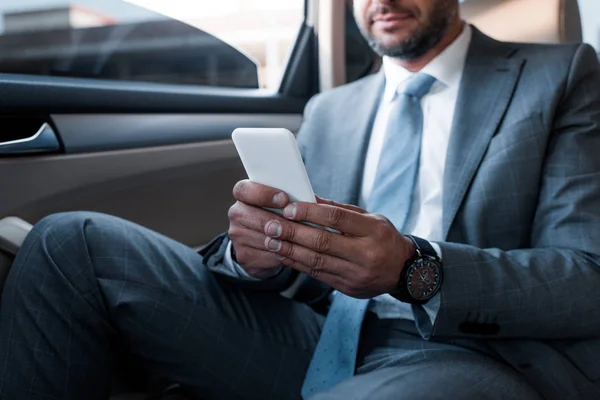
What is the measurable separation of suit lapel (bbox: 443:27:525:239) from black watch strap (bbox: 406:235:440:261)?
0.15 meters

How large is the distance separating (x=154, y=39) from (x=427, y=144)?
0.81m

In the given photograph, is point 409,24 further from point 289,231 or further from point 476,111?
point 289,231

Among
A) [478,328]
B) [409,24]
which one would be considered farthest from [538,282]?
[409,24]

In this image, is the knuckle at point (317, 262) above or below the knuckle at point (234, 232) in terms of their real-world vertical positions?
above

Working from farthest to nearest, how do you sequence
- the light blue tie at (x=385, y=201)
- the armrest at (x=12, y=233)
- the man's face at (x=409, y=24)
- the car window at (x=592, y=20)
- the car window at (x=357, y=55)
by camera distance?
the car window at (x=357, y=55), the car window at (x=592, y=20), the man's face at (x=409, y=24), the armrest at (x=12, y=233), the light blue tie at (x=385, y=201)

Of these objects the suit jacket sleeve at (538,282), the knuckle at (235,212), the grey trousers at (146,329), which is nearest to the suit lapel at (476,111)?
the suit jacket sleeve at (538,282)

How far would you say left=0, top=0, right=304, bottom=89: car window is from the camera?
54.7 inches

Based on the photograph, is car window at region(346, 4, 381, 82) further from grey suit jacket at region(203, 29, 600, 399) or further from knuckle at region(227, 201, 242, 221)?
knuckle at region(227, 201, 242, 221)

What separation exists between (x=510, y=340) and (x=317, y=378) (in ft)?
0.96

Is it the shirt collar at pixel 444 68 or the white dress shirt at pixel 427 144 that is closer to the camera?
the white dress shirt at pixel 427 144

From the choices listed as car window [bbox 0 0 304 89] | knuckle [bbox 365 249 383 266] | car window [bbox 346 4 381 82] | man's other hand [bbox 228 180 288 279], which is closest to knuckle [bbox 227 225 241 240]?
man's other hand [bbox 228 180 288 279]

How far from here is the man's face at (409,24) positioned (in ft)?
4.13

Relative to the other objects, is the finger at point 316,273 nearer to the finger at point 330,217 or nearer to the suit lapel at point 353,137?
the finger at point 330,217

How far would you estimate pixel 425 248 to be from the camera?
0.92 m
